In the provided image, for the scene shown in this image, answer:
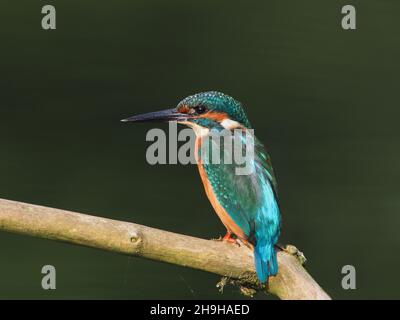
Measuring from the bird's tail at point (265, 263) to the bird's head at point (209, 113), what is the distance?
0.73 metres

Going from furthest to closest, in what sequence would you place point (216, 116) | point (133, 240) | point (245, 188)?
point (216, 116)
point (245, 188)
point (133, 240)

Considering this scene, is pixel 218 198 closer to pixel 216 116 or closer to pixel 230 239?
pixel 230 239

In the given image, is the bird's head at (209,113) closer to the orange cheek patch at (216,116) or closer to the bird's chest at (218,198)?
the orange cheek patch at (216,116)

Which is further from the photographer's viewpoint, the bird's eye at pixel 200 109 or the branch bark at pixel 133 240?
the bird's eye at pixel 200 109

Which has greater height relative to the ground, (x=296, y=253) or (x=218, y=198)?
(x=218, y=198)

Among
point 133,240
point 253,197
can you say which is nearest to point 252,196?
point 253,197

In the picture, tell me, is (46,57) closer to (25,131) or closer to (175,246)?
(25,131)

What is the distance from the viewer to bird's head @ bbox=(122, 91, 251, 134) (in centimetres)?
316

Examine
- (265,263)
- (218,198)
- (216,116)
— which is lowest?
(265,263)

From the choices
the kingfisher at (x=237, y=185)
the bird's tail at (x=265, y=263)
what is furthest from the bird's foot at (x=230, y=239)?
the bird's tail at (x=265, y=263)

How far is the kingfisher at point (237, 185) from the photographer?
8.87 ft

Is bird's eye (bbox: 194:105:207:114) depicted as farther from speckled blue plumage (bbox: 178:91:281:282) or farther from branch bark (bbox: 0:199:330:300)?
branch bark (bbox: 0:199:330:300)

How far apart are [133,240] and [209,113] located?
944 mm

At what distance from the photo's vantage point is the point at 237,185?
9.55ft
